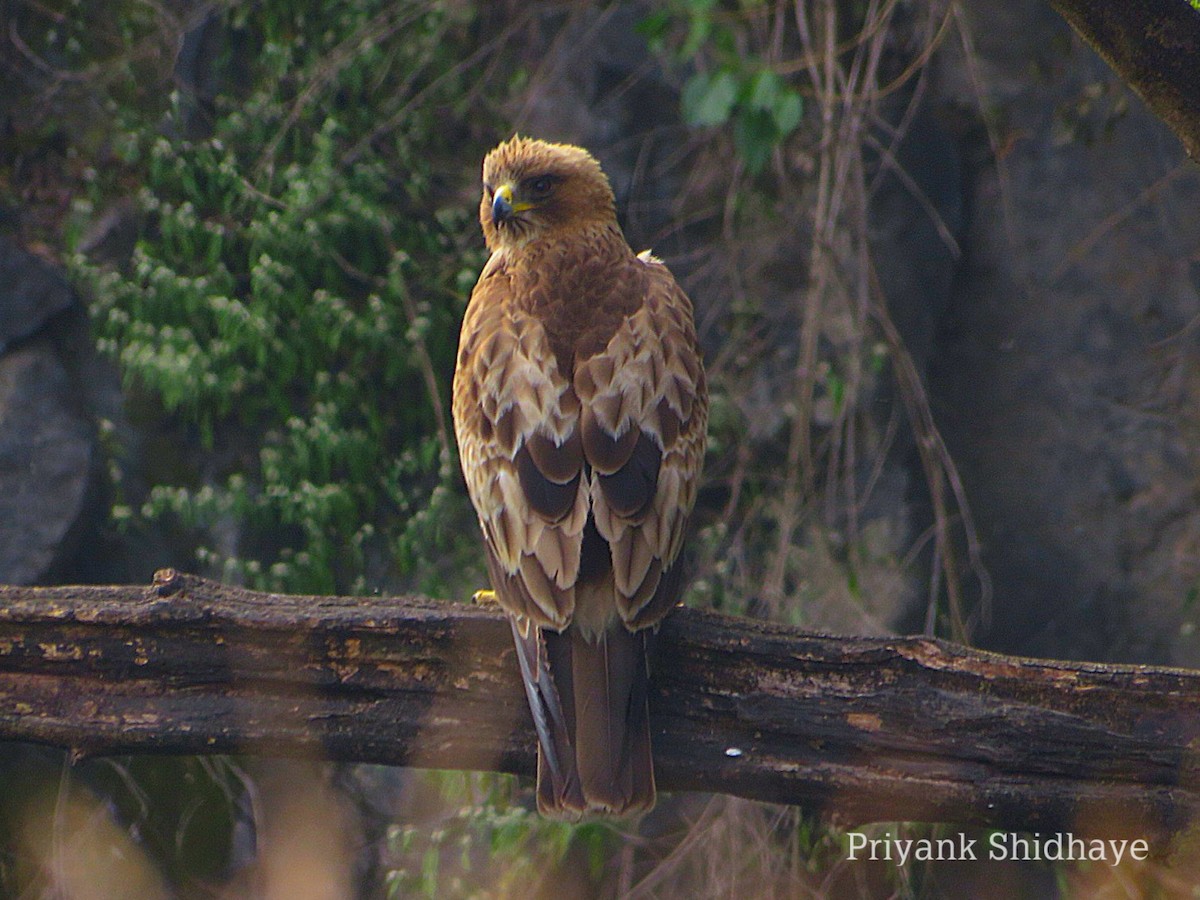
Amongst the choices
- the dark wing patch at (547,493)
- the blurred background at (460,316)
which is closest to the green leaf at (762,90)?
the blurred background at (460,316)

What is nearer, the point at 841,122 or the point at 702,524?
the point at 841,122

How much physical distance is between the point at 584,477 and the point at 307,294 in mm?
2707

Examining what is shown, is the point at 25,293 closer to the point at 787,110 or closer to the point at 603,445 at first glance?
the point at 787,110

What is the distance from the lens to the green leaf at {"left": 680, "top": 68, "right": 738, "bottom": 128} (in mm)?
4469

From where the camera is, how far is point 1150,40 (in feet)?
8.25

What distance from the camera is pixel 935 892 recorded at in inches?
199

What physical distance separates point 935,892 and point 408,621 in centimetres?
314

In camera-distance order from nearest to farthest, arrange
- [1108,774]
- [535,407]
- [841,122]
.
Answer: [1108,774], [535,407], [841,122]

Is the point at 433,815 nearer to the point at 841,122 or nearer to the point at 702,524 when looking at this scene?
the point at 702,524

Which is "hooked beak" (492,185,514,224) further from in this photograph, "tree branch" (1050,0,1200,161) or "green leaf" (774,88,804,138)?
"tree branch" (1050,0,1200,161)

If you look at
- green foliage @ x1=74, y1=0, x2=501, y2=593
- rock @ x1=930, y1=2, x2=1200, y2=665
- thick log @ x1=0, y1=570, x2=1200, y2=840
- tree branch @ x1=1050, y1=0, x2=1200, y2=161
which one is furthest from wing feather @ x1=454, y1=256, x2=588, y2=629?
rock @ x1=930, y1=2, x2=1200, y2=665

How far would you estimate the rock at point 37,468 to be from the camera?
4926mm

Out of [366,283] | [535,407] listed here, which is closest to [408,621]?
[535,407]

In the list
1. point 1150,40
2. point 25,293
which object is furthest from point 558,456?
point 25,293
